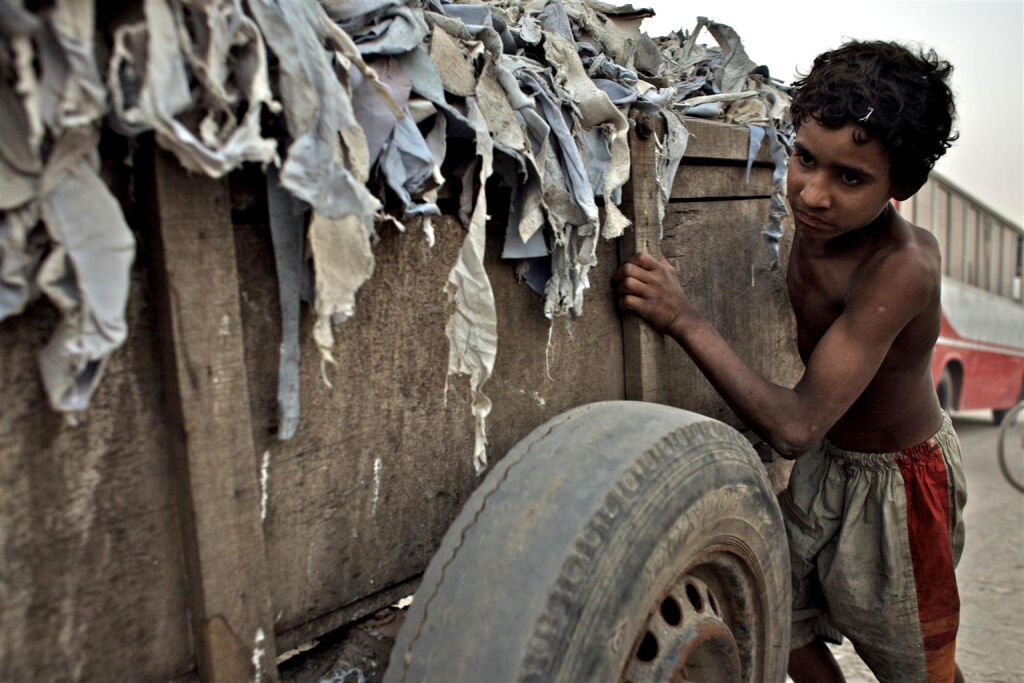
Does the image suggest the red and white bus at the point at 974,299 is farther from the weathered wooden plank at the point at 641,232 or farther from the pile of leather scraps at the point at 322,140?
the pile of leather scraps at the point at 322,140

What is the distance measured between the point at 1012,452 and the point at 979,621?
276 centimetres

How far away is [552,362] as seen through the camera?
1.54 meters

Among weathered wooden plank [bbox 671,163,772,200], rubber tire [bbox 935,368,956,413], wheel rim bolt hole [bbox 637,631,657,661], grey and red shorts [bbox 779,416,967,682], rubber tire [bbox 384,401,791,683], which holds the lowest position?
rubber tire [bbox 935,368,956,413]

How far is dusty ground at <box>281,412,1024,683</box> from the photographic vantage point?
1236mm

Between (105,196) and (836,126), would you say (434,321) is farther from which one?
(836,126)

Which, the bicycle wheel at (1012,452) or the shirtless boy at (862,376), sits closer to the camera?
the shirtless boy at (862,376)

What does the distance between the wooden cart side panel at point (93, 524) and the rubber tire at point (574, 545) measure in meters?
0.32

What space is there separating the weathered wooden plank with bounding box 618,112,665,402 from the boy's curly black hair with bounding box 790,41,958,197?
0.38 m

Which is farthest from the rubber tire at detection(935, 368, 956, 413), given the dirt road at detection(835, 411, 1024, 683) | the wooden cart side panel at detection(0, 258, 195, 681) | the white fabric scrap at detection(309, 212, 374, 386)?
the wooden cart side panel at detection(0, 258, 195, 681)

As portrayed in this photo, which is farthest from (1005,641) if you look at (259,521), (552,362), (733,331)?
(259,521)

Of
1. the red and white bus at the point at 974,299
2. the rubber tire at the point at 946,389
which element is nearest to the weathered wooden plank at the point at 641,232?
the red and white bus at the point at 974,299

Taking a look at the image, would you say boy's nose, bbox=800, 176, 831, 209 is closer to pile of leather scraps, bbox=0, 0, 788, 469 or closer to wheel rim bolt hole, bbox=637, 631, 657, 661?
pile of leather scraps, bbox=0, 0, 788, 469

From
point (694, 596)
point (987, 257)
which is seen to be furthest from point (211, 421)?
point (987, 257)

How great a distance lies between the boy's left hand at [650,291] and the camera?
1.64 metres
